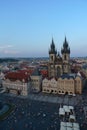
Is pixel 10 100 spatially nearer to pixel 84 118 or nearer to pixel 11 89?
pixel 11 89

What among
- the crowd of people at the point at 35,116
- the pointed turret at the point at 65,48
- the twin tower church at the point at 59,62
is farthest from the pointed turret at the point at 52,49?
the crowd of people at the point at 35,116

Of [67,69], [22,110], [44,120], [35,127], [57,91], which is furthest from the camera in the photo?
[67,69]

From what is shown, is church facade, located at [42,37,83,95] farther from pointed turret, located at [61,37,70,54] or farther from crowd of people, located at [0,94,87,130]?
crowd of people, located at [0,94,87,130]

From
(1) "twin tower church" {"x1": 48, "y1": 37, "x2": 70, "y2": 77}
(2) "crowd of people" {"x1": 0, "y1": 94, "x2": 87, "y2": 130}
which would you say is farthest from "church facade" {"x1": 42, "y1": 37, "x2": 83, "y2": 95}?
(2) "crowd of people" {"x1": 0, "y1": 94, "x2": 87, "y2": 130}

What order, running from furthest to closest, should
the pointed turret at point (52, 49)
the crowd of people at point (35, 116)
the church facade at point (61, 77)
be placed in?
the pointed turret at point (52, 49)
the church facade at point (61, 77)
the crowd of people at point (35, 116)

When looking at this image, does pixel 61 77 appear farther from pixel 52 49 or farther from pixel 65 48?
pixel 52 49

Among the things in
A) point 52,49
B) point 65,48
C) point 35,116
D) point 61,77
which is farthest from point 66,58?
point 35,116

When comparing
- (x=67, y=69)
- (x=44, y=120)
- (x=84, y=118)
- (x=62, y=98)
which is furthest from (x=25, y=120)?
(x=67, y=69)

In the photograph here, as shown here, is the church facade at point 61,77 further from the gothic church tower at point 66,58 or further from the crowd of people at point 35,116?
the crowd of people at point 35,116
